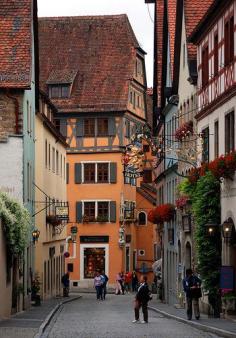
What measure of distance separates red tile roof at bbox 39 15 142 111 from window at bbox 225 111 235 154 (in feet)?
155

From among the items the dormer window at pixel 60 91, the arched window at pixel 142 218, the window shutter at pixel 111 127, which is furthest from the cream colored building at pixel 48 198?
the arched window at pixel 142 218

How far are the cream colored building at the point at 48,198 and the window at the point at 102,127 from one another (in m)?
12.6

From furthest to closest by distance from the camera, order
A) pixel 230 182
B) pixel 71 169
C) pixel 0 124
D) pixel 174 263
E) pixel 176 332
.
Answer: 1. pixel 71 169
2. pixel 174 263
3. pixel 0 124
4. pixel 230 182
5. pixel 176 332

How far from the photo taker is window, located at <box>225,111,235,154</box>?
3192 cm

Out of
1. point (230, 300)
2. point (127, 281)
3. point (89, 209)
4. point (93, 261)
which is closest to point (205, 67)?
point (230, 300)

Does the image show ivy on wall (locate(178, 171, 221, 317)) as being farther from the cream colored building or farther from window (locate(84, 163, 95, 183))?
window (locate(84, 163, 95, 183))

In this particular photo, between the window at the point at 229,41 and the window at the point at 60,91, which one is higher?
the window at the point at 60,91

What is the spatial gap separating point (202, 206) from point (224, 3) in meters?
6.48

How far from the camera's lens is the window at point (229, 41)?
31.6 meters

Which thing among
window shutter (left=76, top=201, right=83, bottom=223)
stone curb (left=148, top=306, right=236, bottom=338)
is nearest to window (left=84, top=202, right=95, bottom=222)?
window shutter (left=76, top=201, right=83, bottom=223)

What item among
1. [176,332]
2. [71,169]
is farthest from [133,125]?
[176,332]

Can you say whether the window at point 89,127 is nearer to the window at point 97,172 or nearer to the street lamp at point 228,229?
the window at point 97,172

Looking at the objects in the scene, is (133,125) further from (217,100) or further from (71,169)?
(217,100)

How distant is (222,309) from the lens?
3359 centimetres
